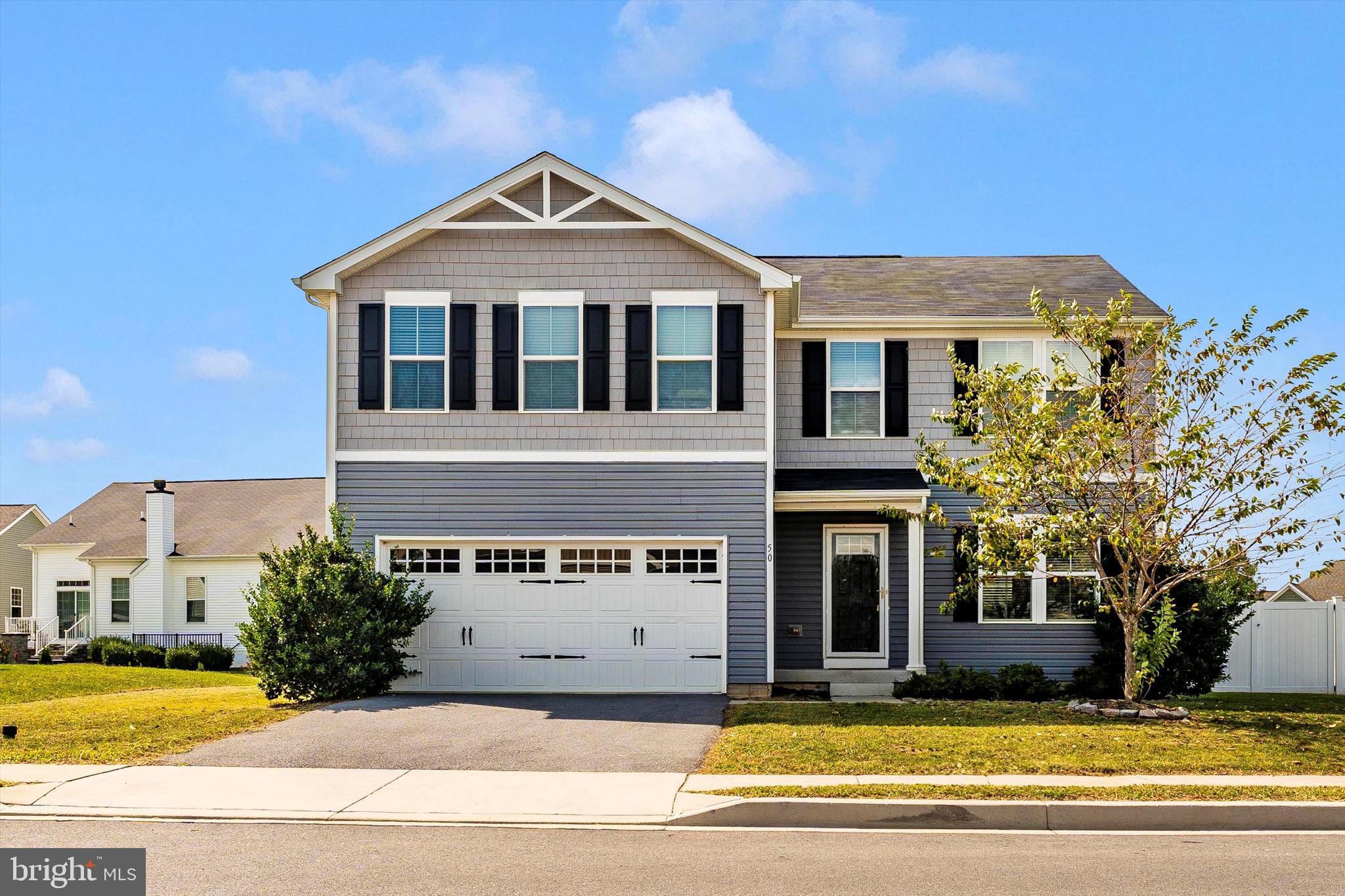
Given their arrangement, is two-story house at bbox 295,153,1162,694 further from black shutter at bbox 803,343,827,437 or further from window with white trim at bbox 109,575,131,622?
window with white trim at bbox 109,575,131,622

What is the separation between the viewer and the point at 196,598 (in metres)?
37.1

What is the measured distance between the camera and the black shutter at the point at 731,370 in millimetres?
17859

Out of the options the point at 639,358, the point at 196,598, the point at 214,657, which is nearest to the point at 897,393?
the point at 639,358

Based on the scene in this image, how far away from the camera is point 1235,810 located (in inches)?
388

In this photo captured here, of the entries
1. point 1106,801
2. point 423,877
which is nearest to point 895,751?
point 1106,801

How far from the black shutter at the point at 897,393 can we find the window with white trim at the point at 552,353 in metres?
5.15

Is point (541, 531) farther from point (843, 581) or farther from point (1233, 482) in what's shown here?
point (1233, 482)

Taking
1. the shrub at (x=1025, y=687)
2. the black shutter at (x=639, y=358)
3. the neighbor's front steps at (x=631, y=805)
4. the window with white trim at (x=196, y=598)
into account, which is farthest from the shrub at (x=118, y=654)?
the shrub at (x=1025, y=687)

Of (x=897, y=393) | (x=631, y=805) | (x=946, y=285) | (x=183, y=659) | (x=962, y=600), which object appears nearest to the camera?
(x=631, y=805)

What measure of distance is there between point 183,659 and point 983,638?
2313 cm

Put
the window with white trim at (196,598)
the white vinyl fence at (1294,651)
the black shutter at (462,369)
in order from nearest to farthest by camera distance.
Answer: the black shutter at (462,369), the white vinyl fence at (1294,651), the window with white trim at (196,598)

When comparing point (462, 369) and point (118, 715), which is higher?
point (462, 369)

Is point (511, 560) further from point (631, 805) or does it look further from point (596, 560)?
point (631, 805)

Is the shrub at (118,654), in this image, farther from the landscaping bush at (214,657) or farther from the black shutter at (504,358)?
the black shutter at (504,358)
